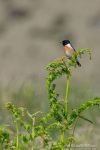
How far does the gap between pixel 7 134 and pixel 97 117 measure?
22.6 metres

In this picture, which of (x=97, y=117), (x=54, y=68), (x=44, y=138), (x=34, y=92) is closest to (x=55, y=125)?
(x=44, y=138)

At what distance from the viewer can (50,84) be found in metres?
4.44

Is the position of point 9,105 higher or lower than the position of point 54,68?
lower

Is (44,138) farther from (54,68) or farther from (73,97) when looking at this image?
(73,97)

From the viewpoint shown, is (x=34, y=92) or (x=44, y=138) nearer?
(x=44, y=138)

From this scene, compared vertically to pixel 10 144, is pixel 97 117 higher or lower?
higher

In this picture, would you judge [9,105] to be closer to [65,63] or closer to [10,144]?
[10,144]

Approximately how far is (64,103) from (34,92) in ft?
82.0

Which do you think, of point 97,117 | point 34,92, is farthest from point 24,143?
point 34,92

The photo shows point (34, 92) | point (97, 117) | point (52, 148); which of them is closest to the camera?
point (52, 148)

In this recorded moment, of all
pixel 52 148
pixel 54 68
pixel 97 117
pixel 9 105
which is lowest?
pixel 52 148

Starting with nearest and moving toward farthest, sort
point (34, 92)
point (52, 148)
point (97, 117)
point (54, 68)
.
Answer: point (52, 148) < point (54, 68) < point (97, 117) < point (34, 92)

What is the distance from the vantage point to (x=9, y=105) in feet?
14.2

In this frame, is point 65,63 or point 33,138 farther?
point 65,63
